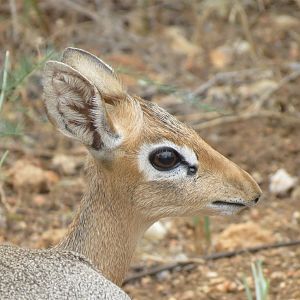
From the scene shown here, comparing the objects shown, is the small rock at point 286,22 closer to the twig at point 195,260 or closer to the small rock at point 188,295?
the twig at point 195,260

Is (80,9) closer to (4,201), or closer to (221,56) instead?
(221,56)

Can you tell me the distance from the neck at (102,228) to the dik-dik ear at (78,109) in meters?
0.20

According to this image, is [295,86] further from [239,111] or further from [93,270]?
[93,270]

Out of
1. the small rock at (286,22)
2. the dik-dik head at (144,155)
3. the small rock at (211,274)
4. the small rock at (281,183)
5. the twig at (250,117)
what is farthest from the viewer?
the small rock at (286,22)

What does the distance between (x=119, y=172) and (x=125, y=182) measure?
5 cm

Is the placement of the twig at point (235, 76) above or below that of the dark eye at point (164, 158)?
above

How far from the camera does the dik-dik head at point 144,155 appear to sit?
13.5 feet

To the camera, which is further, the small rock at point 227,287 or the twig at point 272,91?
the twig at point 272,91

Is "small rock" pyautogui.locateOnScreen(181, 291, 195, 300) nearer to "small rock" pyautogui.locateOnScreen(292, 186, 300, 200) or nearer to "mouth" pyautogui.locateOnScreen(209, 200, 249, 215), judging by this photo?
"mouth" pyautogui.locateOnScreen(209, 200, 249, 215)

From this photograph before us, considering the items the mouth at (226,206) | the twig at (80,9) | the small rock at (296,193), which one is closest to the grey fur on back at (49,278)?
the mouth at (226,206)

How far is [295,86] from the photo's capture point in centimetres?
758

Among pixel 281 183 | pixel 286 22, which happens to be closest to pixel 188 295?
pixel 281 183

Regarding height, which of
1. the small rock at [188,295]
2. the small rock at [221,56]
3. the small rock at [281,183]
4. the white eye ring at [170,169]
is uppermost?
the small rock at [221,56]

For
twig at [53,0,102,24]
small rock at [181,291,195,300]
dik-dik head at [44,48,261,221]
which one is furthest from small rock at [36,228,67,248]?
twig at [53,0,102,24]
